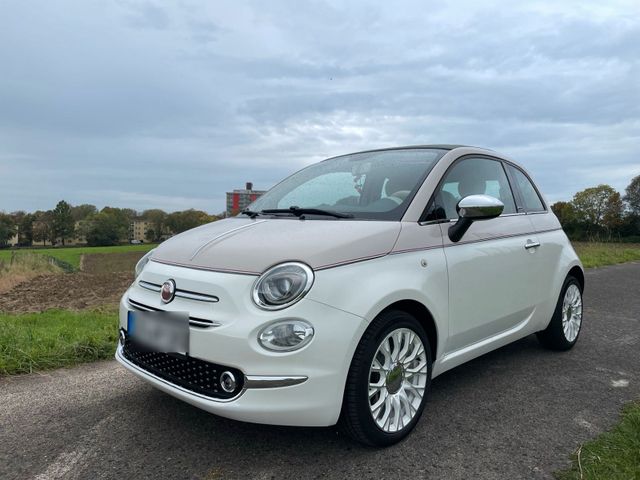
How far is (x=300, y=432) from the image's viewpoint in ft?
8.59

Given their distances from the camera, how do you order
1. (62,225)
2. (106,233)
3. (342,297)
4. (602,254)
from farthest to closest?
(62,225)
(106,233)
(602,254)
(342,297)

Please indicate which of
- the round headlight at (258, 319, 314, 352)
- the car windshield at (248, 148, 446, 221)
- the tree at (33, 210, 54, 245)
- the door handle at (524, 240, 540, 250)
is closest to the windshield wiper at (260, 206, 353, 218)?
the car windshield at (248, 148, 446, 221)

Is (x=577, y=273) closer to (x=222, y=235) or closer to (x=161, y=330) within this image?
(x=222, y=235)

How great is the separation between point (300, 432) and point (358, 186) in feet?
5.32

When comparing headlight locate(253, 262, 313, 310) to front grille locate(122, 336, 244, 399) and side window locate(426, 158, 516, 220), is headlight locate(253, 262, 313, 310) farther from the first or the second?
side window locate(426, 158, 516, 220)

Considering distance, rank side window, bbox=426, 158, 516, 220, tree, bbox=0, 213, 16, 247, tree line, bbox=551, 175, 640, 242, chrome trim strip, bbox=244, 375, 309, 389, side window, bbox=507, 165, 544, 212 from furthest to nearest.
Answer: tree, bbox=0, 213, 16, 247
tree line, bbox=551, 175, 640, 242
side window, bbox=507, 165, 544, 212
side window, bbox=426, 158, 516, 220
chrome trim strip, bbox=244, 375, 309, 389

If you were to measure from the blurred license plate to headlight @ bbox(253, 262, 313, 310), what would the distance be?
0.41 meters

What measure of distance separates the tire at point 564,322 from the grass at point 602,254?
339 inches

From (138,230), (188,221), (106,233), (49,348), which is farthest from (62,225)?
(49,348)

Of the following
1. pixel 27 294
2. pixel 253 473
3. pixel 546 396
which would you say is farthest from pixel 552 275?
pixel 27 294

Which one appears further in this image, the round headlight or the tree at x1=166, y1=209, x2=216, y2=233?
the tree at x1=166, y1=209, x2=216, y2=233

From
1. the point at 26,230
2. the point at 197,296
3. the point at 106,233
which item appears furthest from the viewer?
the point at 26,230

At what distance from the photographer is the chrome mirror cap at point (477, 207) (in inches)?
110

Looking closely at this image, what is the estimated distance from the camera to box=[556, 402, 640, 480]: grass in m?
2.11
